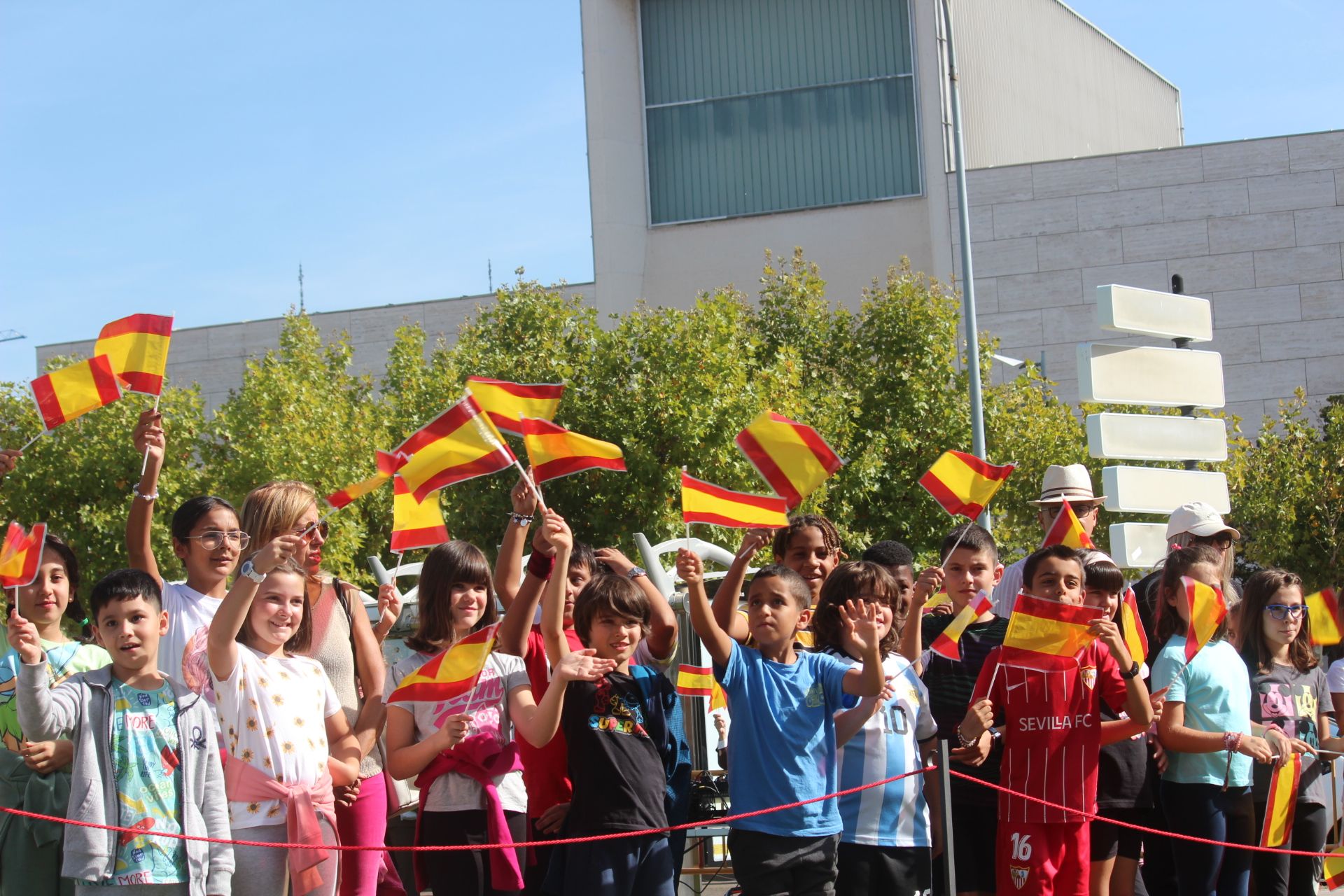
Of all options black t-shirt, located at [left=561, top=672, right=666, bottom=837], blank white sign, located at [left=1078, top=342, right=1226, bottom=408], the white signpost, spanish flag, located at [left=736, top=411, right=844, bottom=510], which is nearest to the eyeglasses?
black t-shirt, located at [left=561, top=672, right=666, bottom=837]

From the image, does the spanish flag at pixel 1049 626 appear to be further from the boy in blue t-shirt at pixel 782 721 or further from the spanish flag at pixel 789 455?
the spanish flag at pixel 789 455

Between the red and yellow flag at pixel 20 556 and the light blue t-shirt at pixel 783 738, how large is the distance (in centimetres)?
251

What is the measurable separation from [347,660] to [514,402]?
124 cm

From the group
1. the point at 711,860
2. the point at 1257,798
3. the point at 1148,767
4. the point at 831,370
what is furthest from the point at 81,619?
the point at 831,370

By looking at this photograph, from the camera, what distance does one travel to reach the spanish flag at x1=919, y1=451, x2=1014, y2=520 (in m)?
7.10

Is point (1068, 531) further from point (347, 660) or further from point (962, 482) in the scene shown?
point (347, 660)

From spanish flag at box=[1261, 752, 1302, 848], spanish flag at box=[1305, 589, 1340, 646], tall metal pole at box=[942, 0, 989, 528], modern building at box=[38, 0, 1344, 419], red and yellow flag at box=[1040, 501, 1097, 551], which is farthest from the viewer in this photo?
modern building at box=[38, 0, 1344, 419]

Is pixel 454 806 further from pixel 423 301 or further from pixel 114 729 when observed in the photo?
pixel 423 301

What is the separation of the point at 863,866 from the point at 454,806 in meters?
1.50

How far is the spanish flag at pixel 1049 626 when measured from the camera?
18.3 feet

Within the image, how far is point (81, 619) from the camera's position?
6.79 meters

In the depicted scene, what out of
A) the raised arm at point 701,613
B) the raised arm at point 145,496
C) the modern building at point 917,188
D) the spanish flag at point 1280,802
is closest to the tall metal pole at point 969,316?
the modern building at point 917,188

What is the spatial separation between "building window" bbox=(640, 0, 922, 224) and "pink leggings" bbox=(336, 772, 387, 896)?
1326 inches

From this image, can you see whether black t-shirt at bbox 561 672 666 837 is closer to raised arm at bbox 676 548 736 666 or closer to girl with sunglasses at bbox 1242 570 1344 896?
raised arm at bbox 676 548 736 666
